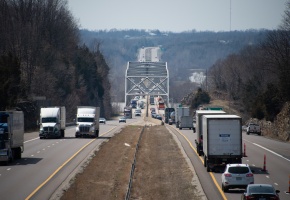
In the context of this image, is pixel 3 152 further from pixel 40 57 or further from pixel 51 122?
pixel 40 57

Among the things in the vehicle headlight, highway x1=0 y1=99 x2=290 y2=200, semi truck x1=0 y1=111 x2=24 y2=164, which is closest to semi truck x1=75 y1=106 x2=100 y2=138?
highway x1=0 y1=99 x2=290 y2=200

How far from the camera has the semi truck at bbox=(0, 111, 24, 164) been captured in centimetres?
4603

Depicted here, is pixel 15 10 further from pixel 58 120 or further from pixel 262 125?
pixel 58 120

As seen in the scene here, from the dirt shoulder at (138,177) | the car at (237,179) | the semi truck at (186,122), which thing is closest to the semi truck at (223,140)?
the dirt shoulder at (138,177)

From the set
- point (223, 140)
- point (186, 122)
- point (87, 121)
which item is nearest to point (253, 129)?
point (186, 122)

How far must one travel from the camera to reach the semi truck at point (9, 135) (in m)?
46.0

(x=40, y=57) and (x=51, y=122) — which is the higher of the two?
(x=40, y=57)

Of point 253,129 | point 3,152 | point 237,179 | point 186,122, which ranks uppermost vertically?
point 186,122

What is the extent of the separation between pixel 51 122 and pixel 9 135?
1071 inches

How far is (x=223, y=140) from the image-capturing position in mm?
43938

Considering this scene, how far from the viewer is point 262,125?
104 metres

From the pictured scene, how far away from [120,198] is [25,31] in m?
78.0

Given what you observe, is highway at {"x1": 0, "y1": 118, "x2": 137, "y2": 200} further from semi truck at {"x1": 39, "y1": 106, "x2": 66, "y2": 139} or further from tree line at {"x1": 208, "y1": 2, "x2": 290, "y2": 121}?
tree line at {"x1": 208, "y1": 2, "x2": 290, "y2": 121}

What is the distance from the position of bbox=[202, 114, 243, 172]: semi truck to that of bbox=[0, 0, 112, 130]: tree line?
37758mm
